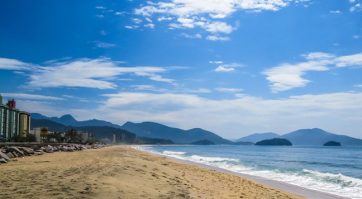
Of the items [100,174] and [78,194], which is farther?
[100,174]

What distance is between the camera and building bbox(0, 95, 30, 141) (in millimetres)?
92250

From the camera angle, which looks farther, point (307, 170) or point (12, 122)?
point (12, 122)

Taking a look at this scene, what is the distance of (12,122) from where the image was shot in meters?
101

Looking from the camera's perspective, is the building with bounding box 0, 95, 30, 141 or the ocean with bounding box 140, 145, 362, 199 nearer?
the ocean with bounding box 140, 145, 362, 199

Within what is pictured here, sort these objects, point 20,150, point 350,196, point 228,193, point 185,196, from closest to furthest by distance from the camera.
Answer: point 185,196 → point 228,193 → point 350,196 → point 20,150

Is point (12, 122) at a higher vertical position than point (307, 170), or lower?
higher

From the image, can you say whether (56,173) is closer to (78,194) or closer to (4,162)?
(78,194)

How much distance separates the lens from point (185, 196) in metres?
12.7

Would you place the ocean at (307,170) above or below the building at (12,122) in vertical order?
below

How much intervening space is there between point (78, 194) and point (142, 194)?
199 cm

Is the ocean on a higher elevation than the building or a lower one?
lower

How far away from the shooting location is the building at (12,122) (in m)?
92.2

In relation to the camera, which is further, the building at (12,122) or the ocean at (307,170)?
the building at (12,122)

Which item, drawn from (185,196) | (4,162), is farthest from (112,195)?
(4,162)
